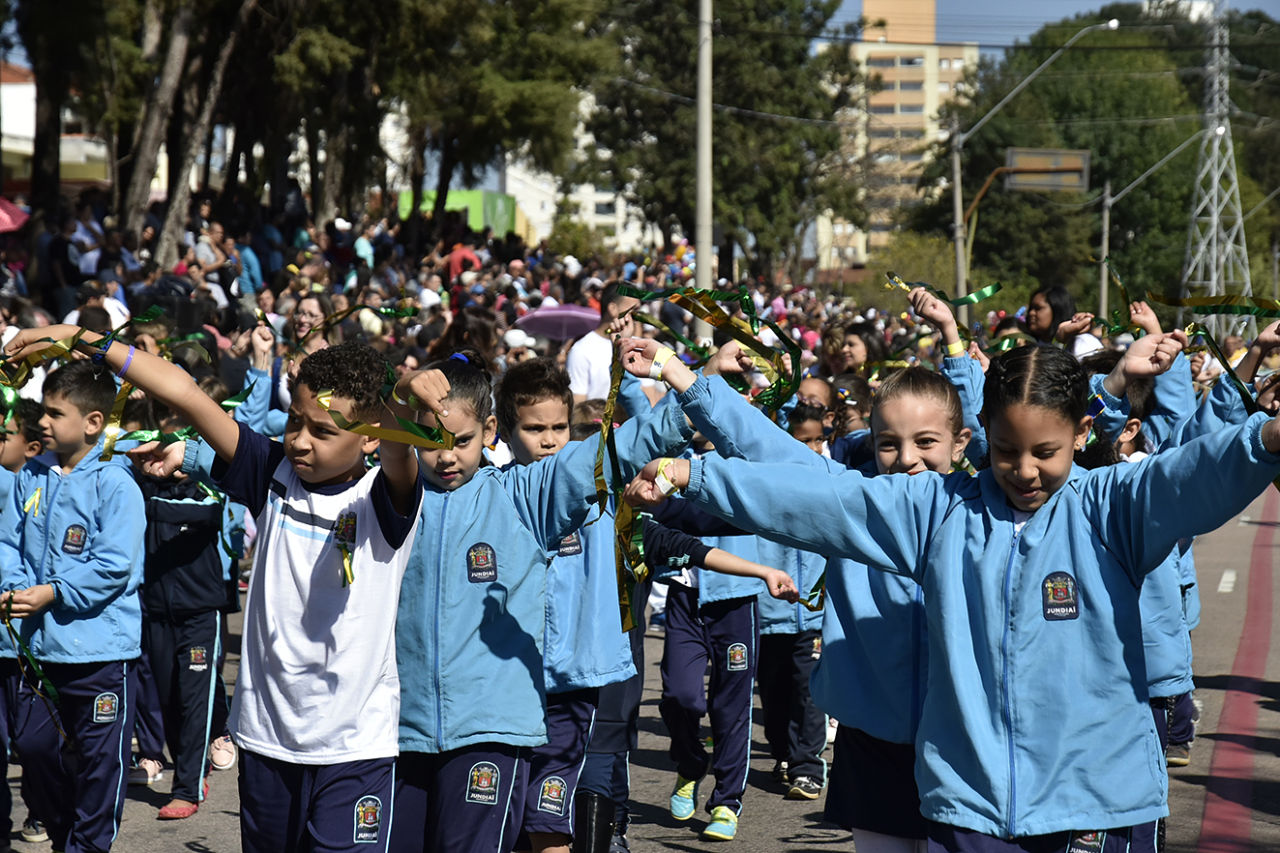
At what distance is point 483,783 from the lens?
4324 mm

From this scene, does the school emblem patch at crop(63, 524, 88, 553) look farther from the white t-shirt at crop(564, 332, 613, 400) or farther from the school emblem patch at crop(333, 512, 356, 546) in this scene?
the white t-shirt at crop(564, 332, 613, 400)

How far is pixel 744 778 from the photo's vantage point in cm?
673

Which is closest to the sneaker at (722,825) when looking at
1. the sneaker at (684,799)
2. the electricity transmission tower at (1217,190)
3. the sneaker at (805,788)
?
the sneaker at (684,799)

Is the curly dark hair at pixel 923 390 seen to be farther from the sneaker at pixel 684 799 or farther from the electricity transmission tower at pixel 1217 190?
the electricity transmission tower at pixel 1217 190

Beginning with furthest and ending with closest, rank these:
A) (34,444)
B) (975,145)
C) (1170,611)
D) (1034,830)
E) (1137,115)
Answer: (1137,115), (975,145), (34,444), (1170,611), (1034,830)

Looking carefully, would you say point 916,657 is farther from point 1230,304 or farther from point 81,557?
point 81,557

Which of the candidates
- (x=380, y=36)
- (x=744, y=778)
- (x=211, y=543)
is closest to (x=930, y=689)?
(x=744, y=778)

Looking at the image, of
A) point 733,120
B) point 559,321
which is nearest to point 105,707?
point 559,321

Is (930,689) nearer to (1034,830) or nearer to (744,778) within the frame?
(1034,830)

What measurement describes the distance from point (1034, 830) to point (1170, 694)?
207 centimetres

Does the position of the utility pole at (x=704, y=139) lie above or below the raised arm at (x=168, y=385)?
above

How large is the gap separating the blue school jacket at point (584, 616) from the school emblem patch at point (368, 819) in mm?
1114

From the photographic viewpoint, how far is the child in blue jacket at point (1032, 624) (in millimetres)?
3367

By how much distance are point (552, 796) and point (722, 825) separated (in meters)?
1.66
